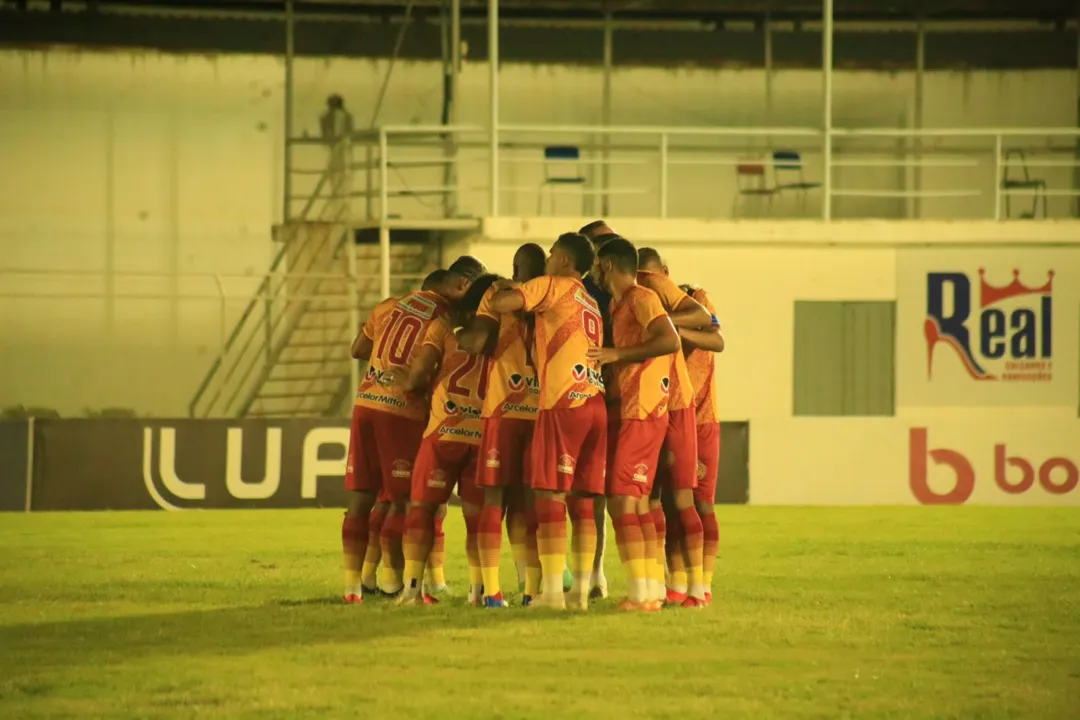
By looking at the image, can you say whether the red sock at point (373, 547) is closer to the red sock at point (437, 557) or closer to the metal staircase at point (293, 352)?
the red sock at point (437, 557)

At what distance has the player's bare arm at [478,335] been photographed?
34.0ft

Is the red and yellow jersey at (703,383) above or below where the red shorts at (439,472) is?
above

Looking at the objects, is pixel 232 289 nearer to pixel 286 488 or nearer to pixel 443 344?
pixel 286 488

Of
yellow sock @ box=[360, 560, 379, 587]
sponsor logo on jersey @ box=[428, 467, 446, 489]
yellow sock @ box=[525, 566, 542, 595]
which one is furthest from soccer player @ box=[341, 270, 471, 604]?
yellow sock @ box=[525, 566, 542, 595]

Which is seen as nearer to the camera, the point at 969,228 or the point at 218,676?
the point at 218,676

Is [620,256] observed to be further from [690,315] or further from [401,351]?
[401,351]

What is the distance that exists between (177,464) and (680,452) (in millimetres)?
10071

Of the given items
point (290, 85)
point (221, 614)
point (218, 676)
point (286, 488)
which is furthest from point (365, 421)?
point (290, 85)

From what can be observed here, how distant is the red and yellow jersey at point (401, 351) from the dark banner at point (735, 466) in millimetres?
10094

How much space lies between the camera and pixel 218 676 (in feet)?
27.0

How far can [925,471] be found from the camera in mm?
21266

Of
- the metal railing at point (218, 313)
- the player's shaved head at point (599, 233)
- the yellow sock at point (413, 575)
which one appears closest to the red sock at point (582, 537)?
the yellow sock at point (413, 575)

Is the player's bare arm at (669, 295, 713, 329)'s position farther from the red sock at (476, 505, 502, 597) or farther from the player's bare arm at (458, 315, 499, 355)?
the red sock at (476, 505, 502, 597)

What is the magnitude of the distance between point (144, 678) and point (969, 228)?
16.5 metres
